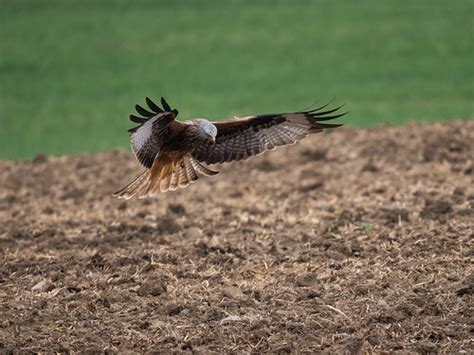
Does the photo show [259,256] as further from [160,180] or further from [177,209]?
[177,209]

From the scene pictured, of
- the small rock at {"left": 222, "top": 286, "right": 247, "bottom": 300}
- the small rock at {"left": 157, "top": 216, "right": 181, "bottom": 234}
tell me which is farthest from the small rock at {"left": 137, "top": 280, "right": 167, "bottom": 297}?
the small rock at {"left": 157, "top": 216, "right": 181, "bottom": 234}

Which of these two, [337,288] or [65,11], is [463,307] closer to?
[337,288]

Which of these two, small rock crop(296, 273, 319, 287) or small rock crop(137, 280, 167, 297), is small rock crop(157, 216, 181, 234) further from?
small rock crop(296, 273, 319, 287)

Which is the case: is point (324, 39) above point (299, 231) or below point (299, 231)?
above

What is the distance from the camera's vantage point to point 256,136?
980 cm

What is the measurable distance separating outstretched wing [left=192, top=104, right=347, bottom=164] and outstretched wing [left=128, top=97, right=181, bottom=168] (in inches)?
35.5

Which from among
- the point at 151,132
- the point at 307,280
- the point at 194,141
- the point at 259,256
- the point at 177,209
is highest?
the point at 151,132

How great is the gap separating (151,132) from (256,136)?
155 cm

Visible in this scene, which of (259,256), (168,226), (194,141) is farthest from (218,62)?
(259,256)

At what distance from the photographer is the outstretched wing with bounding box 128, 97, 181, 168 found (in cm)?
814

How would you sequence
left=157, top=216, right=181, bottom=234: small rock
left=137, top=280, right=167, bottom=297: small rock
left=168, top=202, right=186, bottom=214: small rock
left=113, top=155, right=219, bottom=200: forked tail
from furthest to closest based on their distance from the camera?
1. left=168, top=202, right=186, bottom=214: small rock
2. left=157, top=216, right=181, bottom=234: small rock
3. left=113, top=155, right=219, bottom=200: forked tail
4. left=137, top=280, right=167, bottom=297: small rock

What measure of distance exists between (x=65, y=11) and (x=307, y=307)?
77.4 ft

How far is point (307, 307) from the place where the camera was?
24.5 feet

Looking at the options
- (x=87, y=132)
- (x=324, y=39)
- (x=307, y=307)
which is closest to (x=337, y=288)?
(x=307, y=307)
